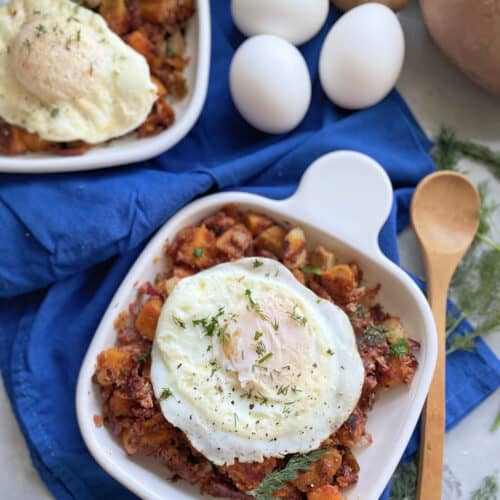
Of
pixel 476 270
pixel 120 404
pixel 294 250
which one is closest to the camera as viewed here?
pixel 120 404

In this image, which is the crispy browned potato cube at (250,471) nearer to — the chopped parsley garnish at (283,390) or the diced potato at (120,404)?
the chopped parsley garnish at (283,390)

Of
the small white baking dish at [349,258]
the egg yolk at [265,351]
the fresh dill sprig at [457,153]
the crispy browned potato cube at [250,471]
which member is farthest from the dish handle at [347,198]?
the crispy browned potato cube at [250,471]

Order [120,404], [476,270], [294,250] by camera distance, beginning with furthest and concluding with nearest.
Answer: [476,270], [294,250], [120,404]

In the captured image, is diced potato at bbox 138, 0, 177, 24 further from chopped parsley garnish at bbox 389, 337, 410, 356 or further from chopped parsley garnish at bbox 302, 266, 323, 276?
chopped parsley garnish at bbox 389, 337, 410, 356

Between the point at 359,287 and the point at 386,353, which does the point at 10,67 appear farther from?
the point at 386,353

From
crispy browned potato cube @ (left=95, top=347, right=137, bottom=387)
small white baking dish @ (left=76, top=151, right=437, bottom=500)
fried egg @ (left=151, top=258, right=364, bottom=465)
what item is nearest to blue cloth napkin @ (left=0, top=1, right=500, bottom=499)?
small white baking dish @ (left=76, top=151, right=437, bottom=500)

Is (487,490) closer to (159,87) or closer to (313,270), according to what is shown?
(313,270)

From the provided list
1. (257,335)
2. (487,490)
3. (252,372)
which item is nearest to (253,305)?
(257,335)
